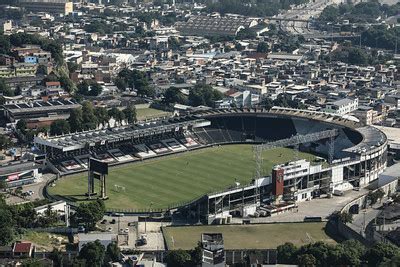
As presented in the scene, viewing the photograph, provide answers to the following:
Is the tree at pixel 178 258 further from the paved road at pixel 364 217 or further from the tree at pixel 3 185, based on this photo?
the tree at pixel 3 185

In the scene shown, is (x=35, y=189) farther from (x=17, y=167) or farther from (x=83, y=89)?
(x=83, y=89)

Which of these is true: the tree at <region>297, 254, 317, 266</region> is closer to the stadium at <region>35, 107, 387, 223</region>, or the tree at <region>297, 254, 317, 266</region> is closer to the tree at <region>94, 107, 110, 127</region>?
the stadium at <region>35, 107, 387, 223</region>

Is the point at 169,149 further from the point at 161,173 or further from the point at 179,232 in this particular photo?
the point at 179,232

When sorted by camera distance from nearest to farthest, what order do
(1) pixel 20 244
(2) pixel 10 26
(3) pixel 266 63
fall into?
(1) pixel 20 244, (3) pixel 266 63, (2) pixel 10 26

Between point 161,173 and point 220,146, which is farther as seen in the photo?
point 220,146

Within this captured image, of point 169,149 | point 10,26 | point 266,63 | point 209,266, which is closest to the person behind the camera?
point 209,266

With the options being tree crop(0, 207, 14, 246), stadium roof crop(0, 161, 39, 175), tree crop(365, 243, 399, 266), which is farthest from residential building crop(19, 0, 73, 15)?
tree crop(365, 243, 399, 266)

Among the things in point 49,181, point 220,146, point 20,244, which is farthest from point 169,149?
point 20,244
